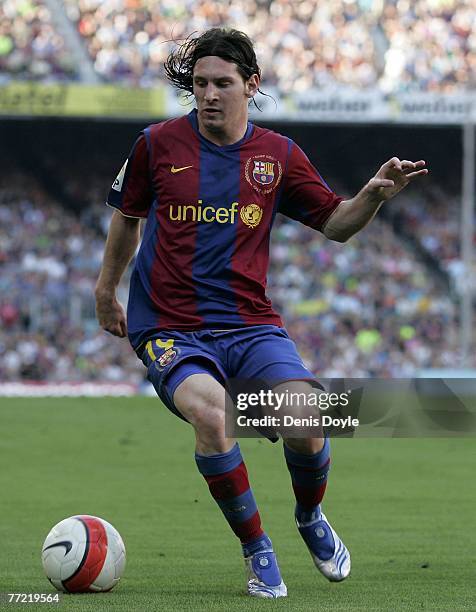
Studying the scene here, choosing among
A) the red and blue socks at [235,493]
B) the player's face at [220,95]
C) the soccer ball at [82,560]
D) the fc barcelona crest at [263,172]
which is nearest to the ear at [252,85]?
the player's face at [220,95]

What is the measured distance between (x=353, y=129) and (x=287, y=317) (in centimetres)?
628

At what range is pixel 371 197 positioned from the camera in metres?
5.81

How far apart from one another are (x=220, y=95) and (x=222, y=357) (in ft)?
3.61

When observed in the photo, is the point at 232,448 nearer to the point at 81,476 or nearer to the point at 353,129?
the point at 81,476

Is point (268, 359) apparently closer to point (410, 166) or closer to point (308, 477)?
point (308, 477)

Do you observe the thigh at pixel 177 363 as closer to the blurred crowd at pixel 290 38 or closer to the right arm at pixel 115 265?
the right arm at pixel 115 265

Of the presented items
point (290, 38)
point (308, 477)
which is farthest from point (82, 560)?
point (290, 38)

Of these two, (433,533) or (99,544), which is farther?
(433,533)

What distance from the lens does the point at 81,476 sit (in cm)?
1195

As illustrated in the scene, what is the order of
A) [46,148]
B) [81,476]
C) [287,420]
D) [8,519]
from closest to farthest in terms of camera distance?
[287,420]
[8,519]
[81,476]
[46,148]

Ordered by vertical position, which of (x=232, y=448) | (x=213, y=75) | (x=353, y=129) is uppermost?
(x=213, y=75)

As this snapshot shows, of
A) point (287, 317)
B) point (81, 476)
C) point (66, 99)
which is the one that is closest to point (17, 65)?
point (66, 99)

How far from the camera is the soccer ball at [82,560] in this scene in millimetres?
5789

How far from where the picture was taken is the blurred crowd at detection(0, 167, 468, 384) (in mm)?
27422
